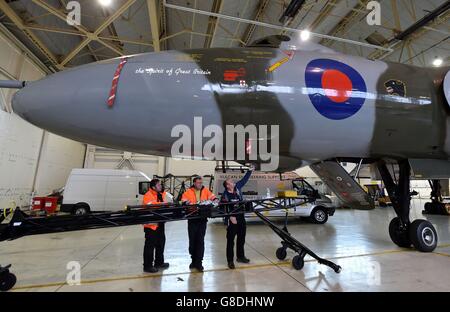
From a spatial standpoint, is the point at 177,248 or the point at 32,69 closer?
the point at 177,248

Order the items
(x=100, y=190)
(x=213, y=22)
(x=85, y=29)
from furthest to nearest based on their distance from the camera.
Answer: (x=100, y=190), (x=213, y=22), (x=85, y=29)

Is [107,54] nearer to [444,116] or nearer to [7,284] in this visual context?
[7,284]

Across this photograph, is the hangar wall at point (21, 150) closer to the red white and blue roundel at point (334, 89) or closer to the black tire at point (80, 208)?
the black tire at point (80, 208)

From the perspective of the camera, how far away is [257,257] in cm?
481

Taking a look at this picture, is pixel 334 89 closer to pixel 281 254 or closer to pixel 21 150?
pixel 281 254

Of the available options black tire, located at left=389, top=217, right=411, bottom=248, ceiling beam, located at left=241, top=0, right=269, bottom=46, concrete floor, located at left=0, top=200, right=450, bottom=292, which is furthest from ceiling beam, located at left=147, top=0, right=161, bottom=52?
black tire, located at left=389, top=217, right=411, bottom=248

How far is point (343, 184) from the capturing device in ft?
13.2

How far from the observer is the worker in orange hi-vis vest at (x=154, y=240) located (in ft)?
13.1

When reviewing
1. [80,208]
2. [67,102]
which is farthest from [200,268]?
[80,208]

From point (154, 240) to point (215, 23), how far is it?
8755 mm

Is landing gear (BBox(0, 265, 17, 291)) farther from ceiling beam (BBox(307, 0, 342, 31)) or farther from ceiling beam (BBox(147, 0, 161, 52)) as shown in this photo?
ceiling beam (BBox(307, 0, 342, 31))

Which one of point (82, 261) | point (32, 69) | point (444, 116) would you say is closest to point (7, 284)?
point (82, 261)

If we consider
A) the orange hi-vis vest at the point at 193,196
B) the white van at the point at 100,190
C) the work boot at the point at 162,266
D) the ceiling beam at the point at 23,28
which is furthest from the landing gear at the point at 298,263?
the ceiling beam at the point at 23,28
